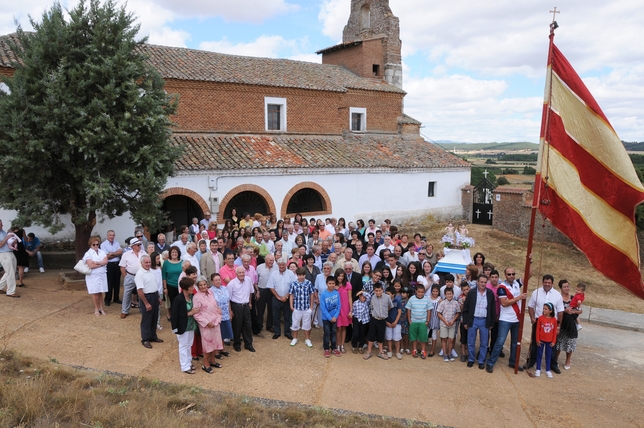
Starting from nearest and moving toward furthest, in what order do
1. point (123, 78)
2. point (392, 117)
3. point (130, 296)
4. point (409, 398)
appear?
point (409, 398), point (130, 296), point (123, 78), point (392, 117)

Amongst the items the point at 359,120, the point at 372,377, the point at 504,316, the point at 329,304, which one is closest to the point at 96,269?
the point at 329,304

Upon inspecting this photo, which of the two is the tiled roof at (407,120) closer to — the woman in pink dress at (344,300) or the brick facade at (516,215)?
the brick facade at (516,215)

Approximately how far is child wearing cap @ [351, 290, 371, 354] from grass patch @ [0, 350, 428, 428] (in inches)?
89.0

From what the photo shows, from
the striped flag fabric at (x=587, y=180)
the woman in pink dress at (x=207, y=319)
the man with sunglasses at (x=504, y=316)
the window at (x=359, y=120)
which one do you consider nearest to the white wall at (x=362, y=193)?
the window at (x=359, y=120)

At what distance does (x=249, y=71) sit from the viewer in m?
19.8

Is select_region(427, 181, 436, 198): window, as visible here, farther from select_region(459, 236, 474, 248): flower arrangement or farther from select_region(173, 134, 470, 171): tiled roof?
select_region(459, 236, 474, 248): flower arrangement

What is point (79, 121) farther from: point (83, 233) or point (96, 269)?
point (96, 269)

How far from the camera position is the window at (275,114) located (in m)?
19.5

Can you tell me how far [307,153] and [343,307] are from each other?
11.6m

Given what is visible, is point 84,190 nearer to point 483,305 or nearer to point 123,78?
point 123,78

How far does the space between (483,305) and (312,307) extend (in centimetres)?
300

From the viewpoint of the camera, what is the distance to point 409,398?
6.69 m

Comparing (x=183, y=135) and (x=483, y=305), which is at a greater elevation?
(x=183, y=135)

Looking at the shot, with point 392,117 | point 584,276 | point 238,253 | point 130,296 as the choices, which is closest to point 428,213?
point 392,117
